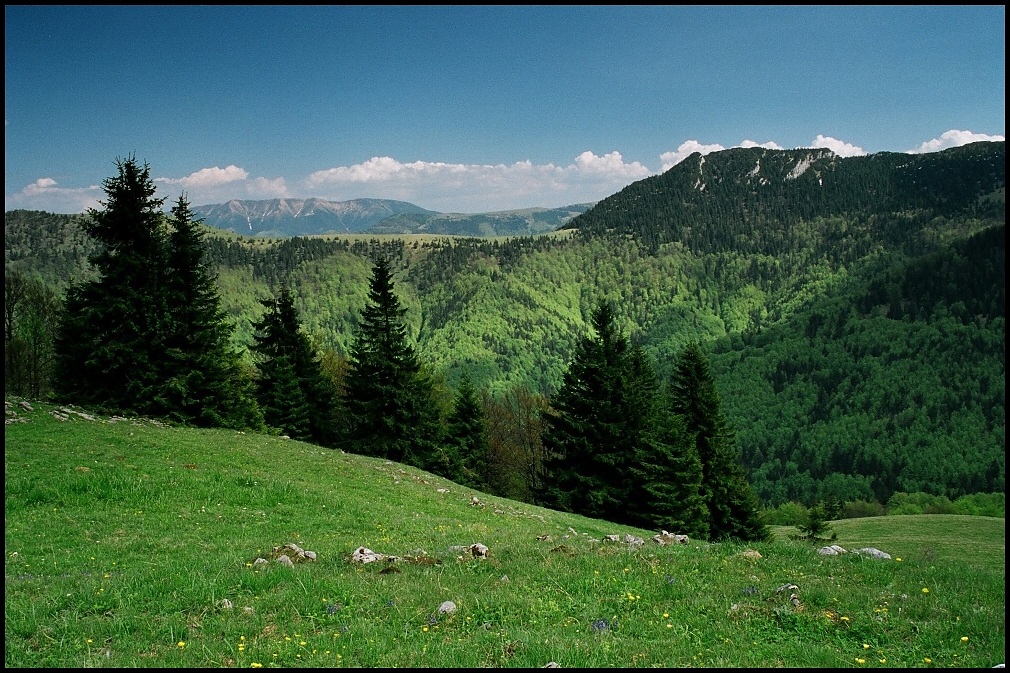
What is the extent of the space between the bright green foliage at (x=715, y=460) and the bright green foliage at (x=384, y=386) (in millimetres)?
23744

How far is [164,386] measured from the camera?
34.7 metres

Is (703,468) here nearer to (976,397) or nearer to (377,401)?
(377,401)

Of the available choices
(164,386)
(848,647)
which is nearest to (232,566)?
(848,647)

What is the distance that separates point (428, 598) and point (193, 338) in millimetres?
33586

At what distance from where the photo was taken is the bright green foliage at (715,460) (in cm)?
4381

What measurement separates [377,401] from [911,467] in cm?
18839

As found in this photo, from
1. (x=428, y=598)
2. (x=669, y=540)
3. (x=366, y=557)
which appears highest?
(x=428, y=598)

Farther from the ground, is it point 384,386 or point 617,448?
point 384,386

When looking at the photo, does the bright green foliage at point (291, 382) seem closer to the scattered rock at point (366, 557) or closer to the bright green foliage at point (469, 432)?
the bright green foliage at point (469, 432)

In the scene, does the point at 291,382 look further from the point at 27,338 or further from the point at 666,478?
the point at 666,478

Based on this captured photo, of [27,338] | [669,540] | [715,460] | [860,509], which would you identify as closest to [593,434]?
[715,460]

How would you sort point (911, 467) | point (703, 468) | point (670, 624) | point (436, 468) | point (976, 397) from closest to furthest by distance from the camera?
point (670, 624)
point (703, 468)
point (436, 468)
point (911, 467)
point (976, 397)

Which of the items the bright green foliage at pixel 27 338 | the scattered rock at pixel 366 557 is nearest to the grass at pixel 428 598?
the scattered rock at pixel 366 557

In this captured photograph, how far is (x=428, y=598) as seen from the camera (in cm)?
955
